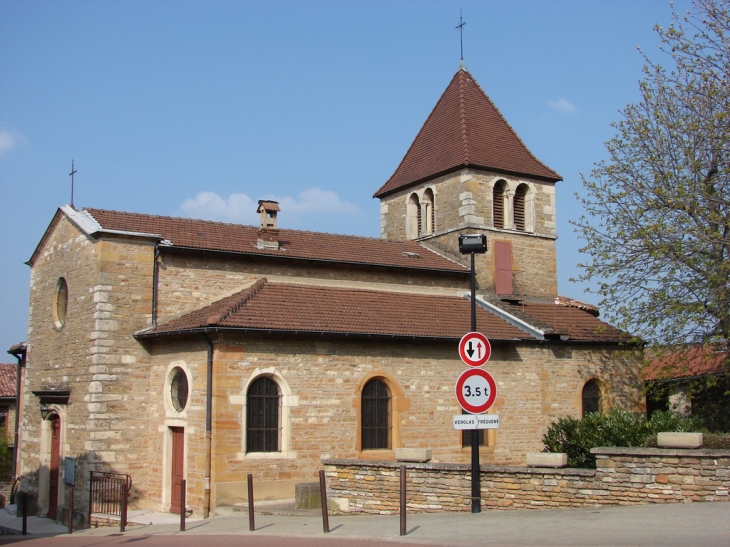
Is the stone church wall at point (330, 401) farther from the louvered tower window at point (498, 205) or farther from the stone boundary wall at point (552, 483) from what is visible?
the louvered tower window at point (498, 205)

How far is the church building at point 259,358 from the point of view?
17422mm

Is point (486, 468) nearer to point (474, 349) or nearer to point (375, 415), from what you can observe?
point (474, 349)

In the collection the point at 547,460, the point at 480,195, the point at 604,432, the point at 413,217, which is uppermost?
the point at 480,195

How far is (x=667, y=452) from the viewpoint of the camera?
11.9 metres

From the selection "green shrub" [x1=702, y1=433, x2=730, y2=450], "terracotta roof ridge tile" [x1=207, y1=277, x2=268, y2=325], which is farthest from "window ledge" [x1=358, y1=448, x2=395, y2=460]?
"green shrub" [x1=702, y1=433, x2=730, y2=450]

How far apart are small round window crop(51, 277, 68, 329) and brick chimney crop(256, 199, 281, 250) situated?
210 inches

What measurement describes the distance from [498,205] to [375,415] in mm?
9976

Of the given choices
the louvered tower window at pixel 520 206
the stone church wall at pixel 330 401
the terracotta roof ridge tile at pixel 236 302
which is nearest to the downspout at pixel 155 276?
the stone church wall at pixel 330 401

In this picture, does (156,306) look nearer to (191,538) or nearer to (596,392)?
(191,538)

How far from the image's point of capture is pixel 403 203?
1109 inches

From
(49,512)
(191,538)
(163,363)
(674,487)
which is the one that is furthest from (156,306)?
(674,487)

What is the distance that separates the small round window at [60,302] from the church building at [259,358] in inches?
1.8

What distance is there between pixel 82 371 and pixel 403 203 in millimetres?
13020

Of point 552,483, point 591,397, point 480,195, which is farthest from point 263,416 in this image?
point 480,195
